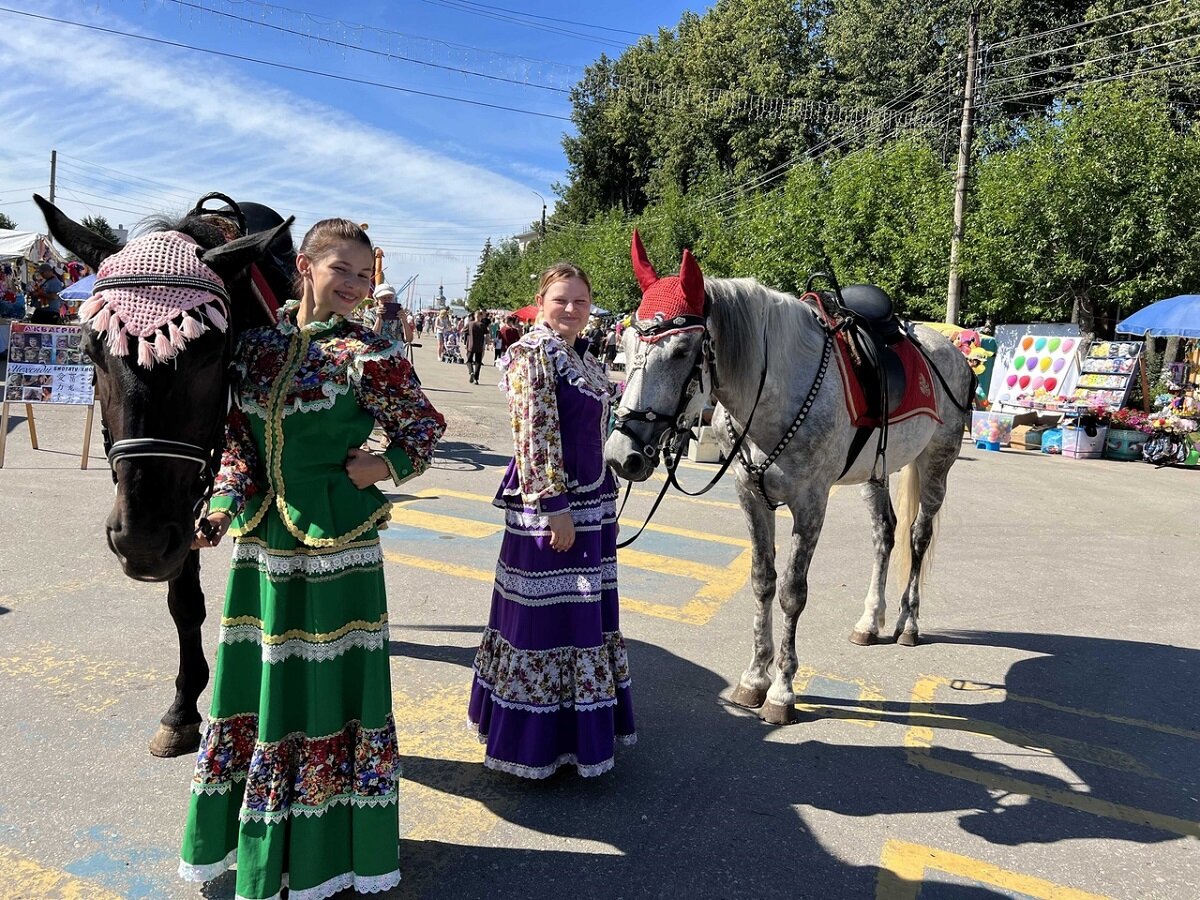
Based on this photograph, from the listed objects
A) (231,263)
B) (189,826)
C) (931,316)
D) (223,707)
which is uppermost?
(931,316)

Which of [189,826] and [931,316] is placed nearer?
[189,826]

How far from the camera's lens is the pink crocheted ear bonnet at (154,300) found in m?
1.91

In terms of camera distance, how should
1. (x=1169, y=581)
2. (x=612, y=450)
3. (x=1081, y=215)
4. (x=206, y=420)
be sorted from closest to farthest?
(x=206, y=420) → (x=612, y=450) → (x=1169, y=581) → (x=1081, y=215)

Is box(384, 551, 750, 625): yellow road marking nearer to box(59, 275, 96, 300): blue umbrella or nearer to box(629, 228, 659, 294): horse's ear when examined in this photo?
box(629, 228, 659, 294): horse's ear

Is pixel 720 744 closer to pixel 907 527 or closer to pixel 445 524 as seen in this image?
pixel 907 527

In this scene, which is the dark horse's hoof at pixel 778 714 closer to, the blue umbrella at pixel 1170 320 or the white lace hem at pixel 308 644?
the white lace hem at pixel 308 644

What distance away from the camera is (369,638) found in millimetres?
2303

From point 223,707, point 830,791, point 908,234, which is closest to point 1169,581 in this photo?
point 830,791

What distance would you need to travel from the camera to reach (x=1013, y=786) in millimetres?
3396

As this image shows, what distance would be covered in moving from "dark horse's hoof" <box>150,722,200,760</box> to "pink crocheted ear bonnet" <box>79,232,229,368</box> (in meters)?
1.96

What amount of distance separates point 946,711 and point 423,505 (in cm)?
528

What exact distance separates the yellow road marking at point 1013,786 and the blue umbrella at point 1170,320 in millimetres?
13998

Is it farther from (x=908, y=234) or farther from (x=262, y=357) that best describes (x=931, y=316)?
(x=262, y=357)

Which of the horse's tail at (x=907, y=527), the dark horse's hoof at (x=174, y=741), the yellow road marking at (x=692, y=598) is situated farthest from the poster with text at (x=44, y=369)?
the horse's tail at (x=907, y=527)
